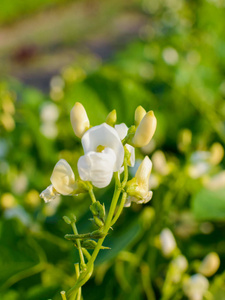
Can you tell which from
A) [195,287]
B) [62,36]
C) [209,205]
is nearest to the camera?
[195,287]

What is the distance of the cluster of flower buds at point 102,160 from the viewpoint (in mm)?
359

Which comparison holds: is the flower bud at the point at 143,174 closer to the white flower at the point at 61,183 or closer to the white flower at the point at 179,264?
the white flower at the point at 61,183

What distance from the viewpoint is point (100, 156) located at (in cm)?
36

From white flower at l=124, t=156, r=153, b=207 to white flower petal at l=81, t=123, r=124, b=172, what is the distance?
35 millimetres

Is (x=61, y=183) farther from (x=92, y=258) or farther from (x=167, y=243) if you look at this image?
(x=167, y=243)

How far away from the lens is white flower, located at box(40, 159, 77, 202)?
39cm

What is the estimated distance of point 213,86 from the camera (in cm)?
141

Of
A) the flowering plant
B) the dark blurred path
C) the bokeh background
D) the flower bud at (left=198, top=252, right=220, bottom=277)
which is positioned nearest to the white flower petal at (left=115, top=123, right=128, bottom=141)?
the flowering plant

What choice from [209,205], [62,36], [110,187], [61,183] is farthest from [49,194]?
[62,36]

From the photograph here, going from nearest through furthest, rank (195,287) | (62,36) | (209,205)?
(195,287)
(209,205)
(62,36)

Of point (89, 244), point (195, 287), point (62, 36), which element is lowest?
point (62, 36)

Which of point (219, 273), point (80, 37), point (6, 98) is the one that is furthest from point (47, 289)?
point (80, 37)

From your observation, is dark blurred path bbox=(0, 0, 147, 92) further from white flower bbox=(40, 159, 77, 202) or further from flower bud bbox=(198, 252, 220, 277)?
white flower bbox=(40, 159, 77, 202)

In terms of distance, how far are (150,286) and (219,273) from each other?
0.13m
